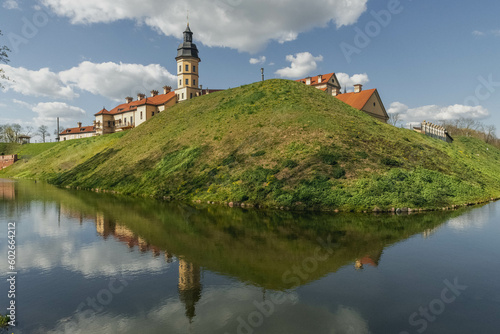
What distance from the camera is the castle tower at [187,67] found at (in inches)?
3531

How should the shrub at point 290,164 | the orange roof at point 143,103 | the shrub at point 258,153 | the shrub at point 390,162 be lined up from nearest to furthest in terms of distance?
the shrub at point 390,162 < the shrub at point 290,164 < the shrub at point 258,153 < the orange roof at point 143,103

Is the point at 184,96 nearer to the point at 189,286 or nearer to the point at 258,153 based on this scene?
the point at 258,153

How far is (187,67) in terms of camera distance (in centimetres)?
9006

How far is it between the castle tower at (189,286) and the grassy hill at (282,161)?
17.0 metres

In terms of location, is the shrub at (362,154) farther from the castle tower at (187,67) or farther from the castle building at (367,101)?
the castle tower at (187,67)

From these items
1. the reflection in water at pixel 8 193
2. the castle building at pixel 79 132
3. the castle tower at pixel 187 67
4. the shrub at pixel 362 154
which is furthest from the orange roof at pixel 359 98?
the castle building at pixel 79 132

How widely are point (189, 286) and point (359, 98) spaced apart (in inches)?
2869

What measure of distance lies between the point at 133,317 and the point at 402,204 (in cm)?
2547

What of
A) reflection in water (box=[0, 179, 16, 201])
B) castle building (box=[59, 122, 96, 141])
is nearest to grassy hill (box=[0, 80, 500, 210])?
reflection in water (box=[0, 179, 16, 201])

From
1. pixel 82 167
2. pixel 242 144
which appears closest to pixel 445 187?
pixel 242 144

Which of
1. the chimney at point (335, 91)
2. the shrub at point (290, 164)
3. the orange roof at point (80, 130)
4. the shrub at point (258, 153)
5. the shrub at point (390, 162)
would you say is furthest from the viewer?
the orange roof at point (80, 130)

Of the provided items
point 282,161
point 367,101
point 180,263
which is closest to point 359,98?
point 367,101

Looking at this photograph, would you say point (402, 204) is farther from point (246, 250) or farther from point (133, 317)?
point (133, 317)

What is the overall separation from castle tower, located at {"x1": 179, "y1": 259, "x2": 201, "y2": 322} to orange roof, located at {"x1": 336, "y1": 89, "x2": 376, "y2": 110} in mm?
65875
